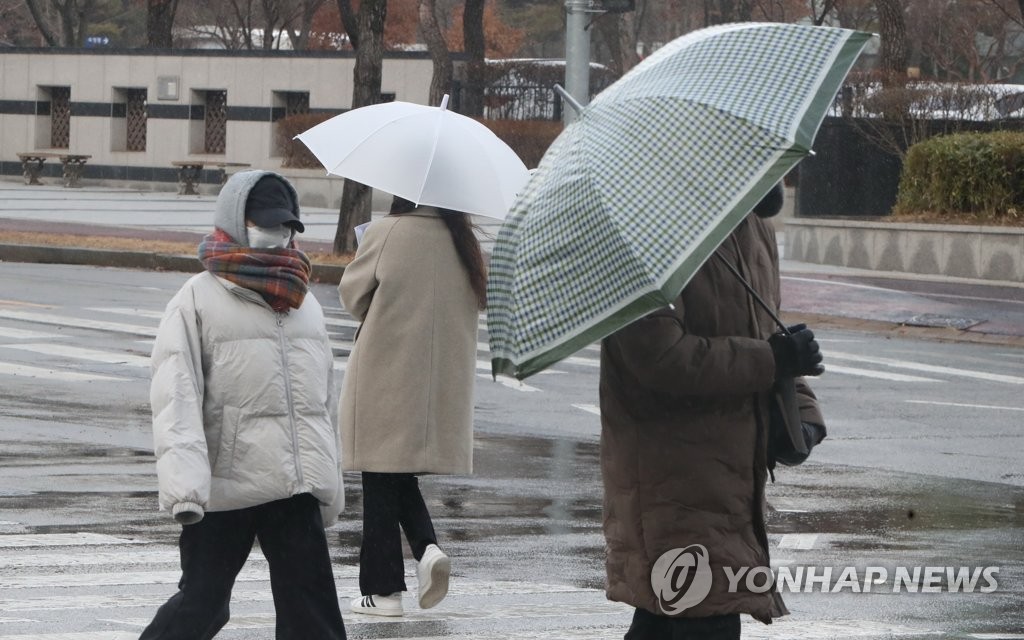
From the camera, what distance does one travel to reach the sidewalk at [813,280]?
60.6 feet

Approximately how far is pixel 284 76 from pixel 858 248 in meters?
19.4

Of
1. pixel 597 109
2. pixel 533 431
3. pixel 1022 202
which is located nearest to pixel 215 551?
pixel 597 109

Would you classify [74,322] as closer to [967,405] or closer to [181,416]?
[967,405]

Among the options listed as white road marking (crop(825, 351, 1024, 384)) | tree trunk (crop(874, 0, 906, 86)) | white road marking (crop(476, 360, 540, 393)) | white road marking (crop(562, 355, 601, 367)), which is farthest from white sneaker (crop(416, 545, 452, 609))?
tree trunk (crop(874, 0, 906, 86))

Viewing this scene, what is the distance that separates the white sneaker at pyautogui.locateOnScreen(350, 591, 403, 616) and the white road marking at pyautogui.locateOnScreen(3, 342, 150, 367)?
7.72 metres

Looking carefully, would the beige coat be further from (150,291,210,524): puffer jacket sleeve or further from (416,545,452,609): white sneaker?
(150,291,210,524): puffer jacket sleeve

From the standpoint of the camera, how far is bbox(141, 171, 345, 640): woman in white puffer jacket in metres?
4.94

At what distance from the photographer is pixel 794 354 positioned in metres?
4.16

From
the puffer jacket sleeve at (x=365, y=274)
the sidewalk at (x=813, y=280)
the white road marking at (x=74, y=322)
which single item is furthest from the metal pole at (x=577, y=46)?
the puffer jacket sleeve at (x=365, y=274)

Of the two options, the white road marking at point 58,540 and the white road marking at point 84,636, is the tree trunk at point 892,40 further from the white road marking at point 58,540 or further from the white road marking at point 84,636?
the white road marking at point 84,636

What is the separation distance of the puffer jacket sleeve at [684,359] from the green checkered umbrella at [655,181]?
150mm

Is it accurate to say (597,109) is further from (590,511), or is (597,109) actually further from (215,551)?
(590,511)

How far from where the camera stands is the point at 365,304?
6.70 metres

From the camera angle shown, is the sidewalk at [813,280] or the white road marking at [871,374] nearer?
the white road marking at [871,374]
